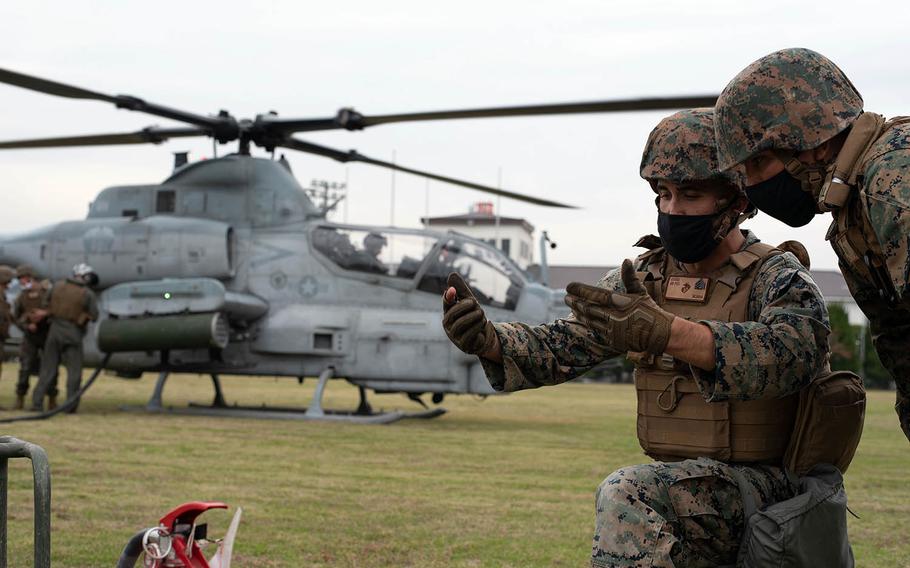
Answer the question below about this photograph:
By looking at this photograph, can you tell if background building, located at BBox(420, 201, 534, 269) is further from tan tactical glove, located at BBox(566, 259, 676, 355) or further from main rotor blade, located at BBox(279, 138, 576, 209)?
tan tactical glove, located at BBox(566, 259, 676, 355)

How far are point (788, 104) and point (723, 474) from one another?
1.02 m

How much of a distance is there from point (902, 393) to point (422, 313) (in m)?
10.4

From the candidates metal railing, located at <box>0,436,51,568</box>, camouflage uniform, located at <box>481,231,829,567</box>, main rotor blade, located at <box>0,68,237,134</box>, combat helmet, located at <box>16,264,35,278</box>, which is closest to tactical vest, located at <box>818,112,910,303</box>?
camouflage uniform, located at <box>481,231,829,567</box>

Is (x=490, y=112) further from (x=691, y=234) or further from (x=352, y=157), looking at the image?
(x=691, y=234)

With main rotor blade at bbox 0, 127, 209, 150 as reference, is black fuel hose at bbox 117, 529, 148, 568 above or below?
below

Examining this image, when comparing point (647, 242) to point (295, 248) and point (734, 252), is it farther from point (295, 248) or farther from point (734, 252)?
point (295, 248)

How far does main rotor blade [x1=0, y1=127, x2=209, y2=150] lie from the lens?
13312mm

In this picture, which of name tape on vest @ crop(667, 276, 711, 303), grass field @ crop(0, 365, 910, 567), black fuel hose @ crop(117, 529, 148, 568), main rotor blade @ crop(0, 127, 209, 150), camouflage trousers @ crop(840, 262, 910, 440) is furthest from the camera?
main rotor blade @ crop(0, 127, 209, 150)

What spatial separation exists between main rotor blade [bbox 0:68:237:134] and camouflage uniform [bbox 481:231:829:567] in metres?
8.81

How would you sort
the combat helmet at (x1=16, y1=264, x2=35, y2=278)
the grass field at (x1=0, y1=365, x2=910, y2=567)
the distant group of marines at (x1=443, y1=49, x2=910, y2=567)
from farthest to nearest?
the combat helmet at (x1=16, y1=264, x2=35, y2=278), the grass field at (x1=0, y1=365, x2=910, y2=567), the distant group of marines at (x1=443, y1=49, x2=910, y2=567)

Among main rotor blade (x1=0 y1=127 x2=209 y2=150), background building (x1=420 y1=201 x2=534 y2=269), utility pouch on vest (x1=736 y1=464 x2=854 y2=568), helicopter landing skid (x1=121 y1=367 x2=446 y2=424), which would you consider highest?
background building (x1=420 y1=201 x2=534 y2=269)

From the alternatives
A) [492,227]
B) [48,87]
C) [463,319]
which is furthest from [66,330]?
[492,227]

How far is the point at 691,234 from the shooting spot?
10.7 feet

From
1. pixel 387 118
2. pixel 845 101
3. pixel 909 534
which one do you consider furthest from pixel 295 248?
pixel 845 101
